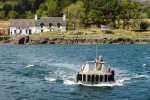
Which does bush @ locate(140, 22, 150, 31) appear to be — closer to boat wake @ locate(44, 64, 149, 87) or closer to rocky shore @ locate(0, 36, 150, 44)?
rocky shore @ locate(0, 36, 150, 44)

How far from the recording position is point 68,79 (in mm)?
68000

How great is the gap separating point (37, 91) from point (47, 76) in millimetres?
15502

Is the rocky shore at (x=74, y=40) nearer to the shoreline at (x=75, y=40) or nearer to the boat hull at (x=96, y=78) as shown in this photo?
the shoreline at (x=75, y=40)

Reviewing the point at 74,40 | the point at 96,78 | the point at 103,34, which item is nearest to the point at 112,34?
the point at 103,34

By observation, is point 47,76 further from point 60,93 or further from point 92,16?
point 92,16

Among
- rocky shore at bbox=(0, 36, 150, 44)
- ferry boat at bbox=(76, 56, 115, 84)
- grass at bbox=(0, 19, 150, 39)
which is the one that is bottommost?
rocky shore at bbox=(0, 36, 150, 44)

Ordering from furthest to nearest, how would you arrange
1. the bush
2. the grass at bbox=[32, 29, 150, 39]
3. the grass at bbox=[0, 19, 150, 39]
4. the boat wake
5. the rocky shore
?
the bush < the grass at bbox=[0, 19, 150, 39] < the grass at bbox=[32, 29, 150, 39] < the rocky shore < the boat wake

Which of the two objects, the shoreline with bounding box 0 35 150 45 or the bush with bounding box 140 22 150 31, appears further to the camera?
the bush with bounding box 140 22 150 31

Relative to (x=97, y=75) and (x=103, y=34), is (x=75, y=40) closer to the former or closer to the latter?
(x=103, y=34)

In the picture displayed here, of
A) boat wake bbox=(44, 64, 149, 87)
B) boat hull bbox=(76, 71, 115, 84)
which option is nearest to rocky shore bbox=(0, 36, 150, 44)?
boat wake bbox=(44, 64, 149, 87)

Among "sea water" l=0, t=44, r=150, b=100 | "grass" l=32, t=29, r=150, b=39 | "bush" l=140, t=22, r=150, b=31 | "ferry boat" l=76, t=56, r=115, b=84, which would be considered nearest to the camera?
"sea water" l=0, t=44, r=150, b=100

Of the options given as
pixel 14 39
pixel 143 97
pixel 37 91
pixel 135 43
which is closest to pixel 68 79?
pixel 37 91

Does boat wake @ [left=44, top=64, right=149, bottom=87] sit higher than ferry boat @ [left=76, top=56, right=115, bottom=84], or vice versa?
ferry boat @ [left=76, top=56, right=115, bottom=84]

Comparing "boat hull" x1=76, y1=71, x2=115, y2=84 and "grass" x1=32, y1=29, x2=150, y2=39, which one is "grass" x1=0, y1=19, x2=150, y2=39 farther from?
"boat hull" x1=76, y1=71, x2=115, y2=84
